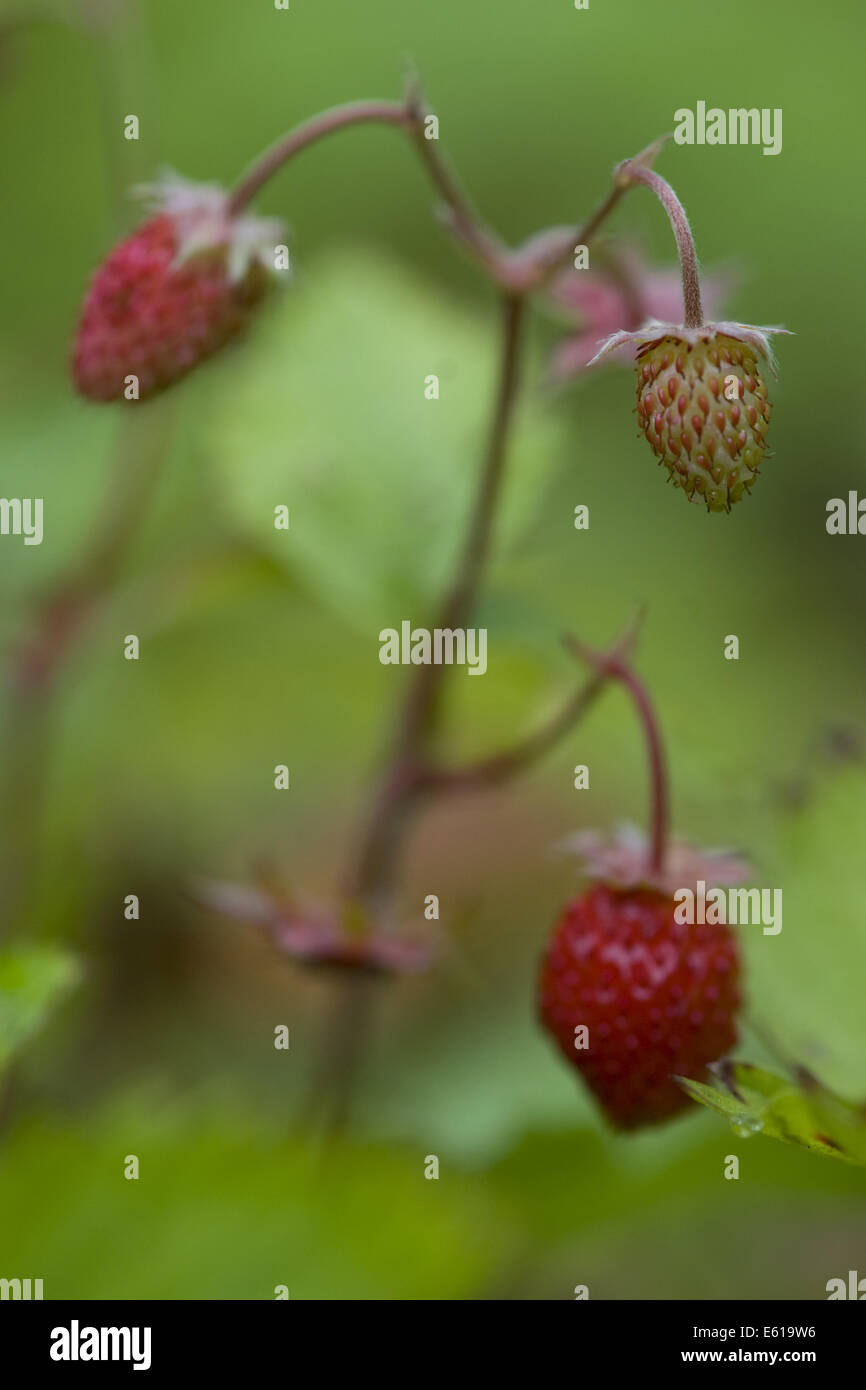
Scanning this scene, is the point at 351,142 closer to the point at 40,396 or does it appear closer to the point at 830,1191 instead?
the point at 40,396

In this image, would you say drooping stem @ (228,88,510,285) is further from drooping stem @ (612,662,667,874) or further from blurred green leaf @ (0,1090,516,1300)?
blurred green leaf @ (0,1090,516,1300)

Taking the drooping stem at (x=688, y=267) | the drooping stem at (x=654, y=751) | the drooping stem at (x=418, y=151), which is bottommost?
the drooping stem at (x=654, y=751)

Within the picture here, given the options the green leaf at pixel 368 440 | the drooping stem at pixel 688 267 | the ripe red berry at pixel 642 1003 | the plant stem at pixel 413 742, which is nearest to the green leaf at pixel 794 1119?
the ripe red berry at pixel 642 1003

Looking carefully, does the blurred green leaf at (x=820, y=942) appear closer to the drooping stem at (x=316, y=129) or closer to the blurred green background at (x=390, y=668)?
the blurred green background at (x=390, y=668)

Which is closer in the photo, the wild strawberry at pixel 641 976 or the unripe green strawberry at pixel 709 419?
the unripe green strawberry at pixel 709 419

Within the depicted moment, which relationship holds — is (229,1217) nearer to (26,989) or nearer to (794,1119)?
(26,989)

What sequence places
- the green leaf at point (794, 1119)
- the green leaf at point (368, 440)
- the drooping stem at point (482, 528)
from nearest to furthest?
the green leaf at point (794, 1119) → the drooping stem at point (482, 528) → the green leaf at point (368, 440)

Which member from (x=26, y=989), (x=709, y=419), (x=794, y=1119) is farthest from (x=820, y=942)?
(x=26, y=989)
